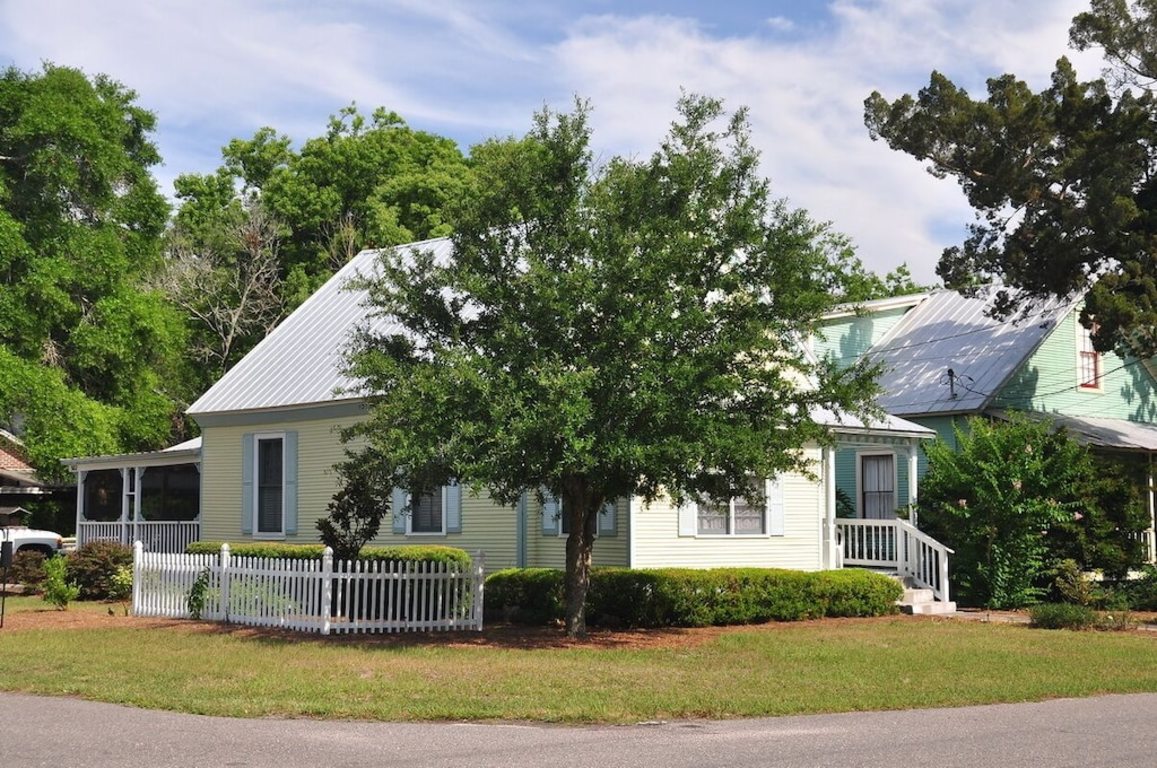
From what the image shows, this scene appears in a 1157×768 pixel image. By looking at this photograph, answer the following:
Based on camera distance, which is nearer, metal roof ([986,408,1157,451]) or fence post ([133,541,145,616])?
fence post ([133,541,145,616])

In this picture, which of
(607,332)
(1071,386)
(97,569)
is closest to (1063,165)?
(1071,386)

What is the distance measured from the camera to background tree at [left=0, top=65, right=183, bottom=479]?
3462 cm

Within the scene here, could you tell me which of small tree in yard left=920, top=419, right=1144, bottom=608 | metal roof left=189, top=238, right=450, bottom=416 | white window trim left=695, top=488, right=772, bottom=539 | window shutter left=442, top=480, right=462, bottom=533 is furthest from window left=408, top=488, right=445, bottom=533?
small tree in yard left=920, top=419, right=1144, bottom=608

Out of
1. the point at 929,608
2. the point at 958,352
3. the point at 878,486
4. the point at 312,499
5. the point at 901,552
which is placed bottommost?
the point at 929,608

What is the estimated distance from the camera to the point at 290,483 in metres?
27.1

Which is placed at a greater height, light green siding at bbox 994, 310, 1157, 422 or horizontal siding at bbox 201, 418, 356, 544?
light green siding at bbox 994, 310, 1157, 422

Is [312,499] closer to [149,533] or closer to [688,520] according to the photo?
[149,533]

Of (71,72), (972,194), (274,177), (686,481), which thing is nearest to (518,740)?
(686,481)

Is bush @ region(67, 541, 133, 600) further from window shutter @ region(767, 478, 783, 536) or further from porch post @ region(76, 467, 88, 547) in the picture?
window shutter @ region(767, 478, 783, 536)

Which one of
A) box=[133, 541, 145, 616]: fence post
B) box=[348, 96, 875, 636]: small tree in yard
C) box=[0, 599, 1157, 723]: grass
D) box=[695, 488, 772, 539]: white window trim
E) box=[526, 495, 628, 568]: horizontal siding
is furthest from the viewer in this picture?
box=[695, 488, 772, 539]: white window trim

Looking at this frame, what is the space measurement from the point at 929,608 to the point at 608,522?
6150 mm

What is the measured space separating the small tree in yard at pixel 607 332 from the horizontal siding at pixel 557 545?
375cm

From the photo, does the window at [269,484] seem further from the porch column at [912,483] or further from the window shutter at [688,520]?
the porch column at [912,483]

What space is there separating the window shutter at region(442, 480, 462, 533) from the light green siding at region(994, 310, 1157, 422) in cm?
1349
